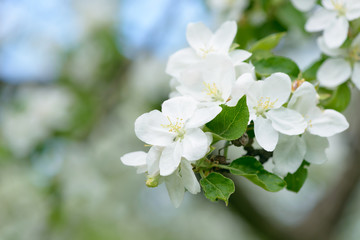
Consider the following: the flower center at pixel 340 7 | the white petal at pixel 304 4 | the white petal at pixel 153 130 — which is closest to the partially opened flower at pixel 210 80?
the white petal at pixel 153 130

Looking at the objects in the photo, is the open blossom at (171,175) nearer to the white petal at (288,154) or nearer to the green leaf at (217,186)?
the green leaf at (217,186)

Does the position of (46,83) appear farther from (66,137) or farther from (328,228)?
(328,228)

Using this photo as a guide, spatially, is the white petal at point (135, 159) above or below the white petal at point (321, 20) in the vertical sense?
below

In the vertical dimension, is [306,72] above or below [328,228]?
above

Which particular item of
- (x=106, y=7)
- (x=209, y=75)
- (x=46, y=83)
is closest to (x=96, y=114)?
(x=46, y=83)

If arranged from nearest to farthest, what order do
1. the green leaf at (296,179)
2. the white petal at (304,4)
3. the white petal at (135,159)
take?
the white petal at (135,159) → the green leaf at (296,179) → the white petal at (304,4)

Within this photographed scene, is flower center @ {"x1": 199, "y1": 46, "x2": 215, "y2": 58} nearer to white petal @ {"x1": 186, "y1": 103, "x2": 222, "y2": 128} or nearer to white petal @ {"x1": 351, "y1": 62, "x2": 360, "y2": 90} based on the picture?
white petal @ {"x1": 186, "y1": 103, "x2": 222, "y2": 128}
